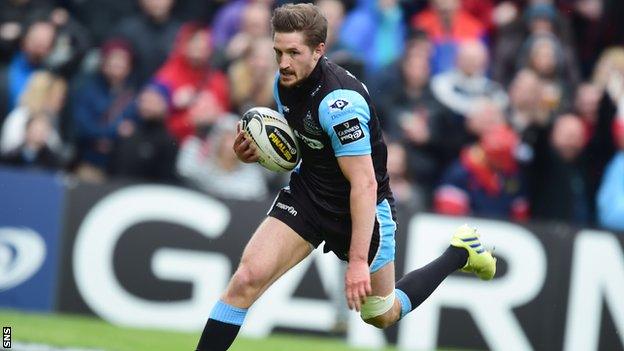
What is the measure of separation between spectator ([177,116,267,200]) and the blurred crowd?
14 mm

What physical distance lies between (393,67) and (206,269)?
3.13 meters

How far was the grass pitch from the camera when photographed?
10.7m

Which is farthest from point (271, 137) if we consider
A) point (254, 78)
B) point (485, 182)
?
point (485, 182)

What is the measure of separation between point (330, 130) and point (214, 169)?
5298 millimetres

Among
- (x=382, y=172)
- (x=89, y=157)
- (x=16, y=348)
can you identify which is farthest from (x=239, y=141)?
(x=89, y=157)

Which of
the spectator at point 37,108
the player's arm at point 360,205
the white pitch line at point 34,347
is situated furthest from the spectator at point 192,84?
the player's arm at point 360,205

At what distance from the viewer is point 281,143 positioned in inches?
325

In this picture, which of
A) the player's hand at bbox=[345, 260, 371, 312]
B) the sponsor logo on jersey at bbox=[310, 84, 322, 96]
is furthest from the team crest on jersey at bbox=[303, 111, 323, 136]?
the player's hand at bbox=[345, 260, 371, 312]

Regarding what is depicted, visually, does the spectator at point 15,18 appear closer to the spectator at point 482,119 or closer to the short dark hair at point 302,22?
the spectator at point 482,119

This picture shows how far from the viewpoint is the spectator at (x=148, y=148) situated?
13.2m

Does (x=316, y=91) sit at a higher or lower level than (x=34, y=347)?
higher

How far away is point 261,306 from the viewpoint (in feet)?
41.6

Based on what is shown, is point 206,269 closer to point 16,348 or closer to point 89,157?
point 89,157

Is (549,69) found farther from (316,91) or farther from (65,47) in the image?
(316,91)
